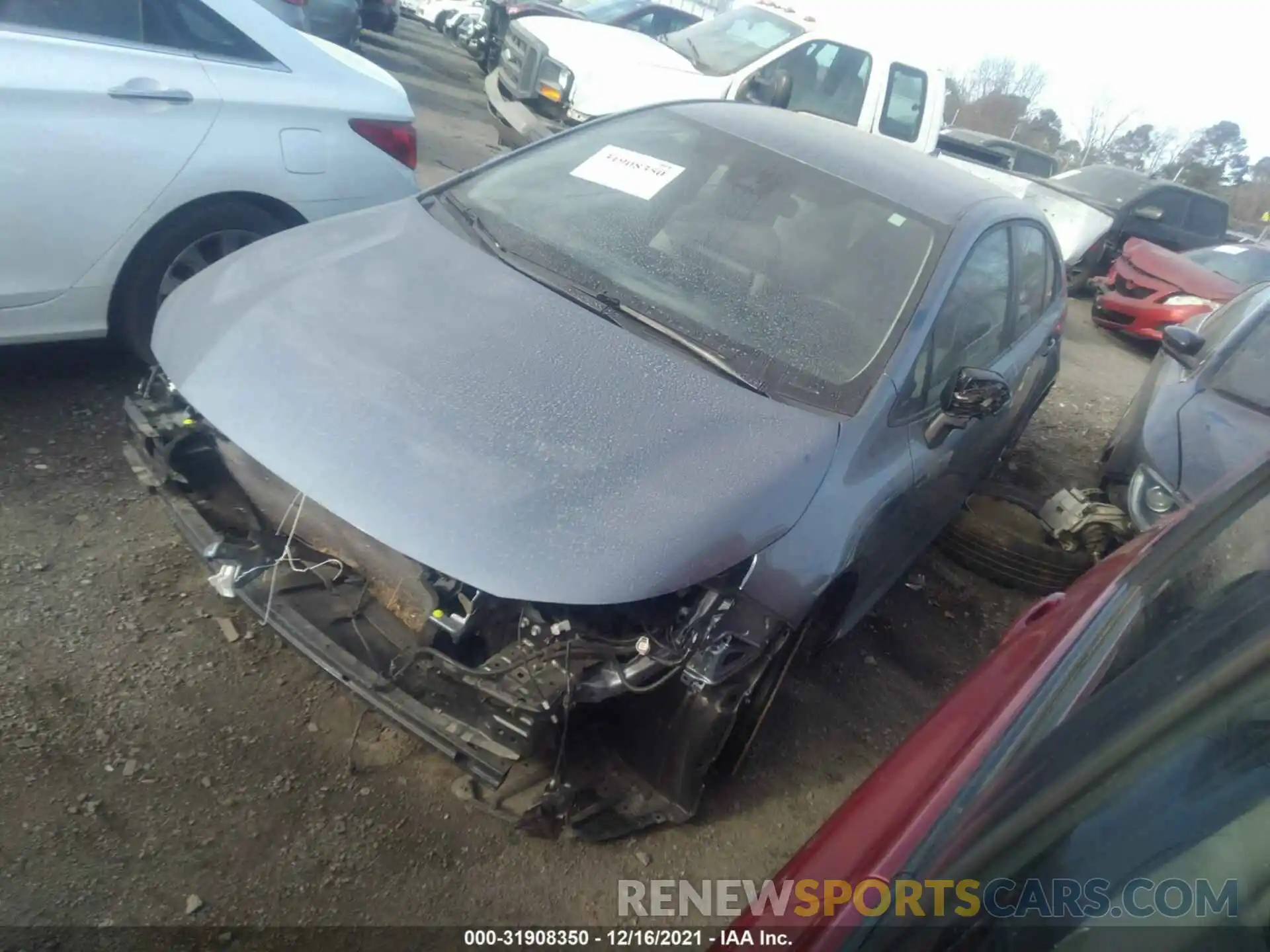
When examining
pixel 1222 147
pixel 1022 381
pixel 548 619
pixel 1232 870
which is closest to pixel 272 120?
pixel 548 619

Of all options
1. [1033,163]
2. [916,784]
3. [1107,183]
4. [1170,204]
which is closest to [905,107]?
[1107,183]

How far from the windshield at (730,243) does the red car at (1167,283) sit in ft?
24.5

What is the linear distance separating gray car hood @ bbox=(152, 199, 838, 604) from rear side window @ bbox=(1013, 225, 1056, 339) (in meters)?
1.75

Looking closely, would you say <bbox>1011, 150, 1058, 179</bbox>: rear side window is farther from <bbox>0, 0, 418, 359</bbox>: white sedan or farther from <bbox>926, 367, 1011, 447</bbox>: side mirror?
<bbox>0, 0, 418, 359</bbox>: white sedan

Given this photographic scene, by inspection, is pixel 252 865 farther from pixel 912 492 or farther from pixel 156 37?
pixel 156 37

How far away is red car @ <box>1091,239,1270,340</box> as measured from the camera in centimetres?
902

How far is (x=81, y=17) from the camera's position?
10.3 ft

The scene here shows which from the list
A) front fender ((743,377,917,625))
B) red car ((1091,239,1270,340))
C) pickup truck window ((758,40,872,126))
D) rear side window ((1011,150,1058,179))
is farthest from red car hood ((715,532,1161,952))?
rear side window ((1011,150,1058,179))

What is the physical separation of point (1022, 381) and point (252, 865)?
3494mm

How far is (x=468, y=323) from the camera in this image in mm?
2537

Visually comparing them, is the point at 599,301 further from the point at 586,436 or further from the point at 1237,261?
the point at 1237,261

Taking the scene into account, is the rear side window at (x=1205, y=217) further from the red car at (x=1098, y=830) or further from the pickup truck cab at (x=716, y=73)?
the red car at (x=1098, y=830)

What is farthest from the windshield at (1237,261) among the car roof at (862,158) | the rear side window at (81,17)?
the rear side window at (81,17)

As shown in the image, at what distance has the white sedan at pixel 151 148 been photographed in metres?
2.95
